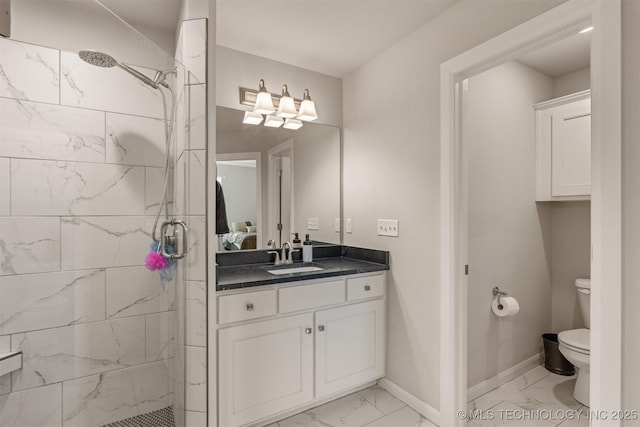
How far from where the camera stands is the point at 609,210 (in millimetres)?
1225

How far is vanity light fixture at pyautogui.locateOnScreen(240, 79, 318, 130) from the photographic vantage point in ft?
7.55

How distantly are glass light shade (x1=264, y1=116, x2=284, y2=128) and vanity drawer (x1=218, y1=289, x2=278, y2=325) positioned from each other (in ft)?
4.10

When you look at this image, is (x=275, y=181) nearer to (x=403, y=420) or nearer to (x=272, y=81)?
(x=272, y=81)

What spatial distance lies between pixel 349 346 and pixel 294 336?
1.39ft

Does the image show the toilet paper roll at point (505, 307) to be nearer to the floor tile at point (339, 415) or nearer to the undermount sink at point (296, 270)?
the floor tile at point (339, 415)

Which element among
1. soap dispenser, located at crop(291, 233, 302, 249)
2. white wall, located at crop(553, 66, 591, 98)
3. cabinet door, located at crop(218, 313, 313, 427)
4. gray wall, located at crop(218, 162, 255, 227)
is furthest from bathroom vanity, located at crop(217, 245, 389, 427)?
white wall, located at crop(553, 66, 591, 98)

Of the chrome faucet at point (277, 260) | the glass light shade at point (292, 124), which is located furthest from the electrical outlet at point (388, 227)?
the glass light shade at point (292, 124)

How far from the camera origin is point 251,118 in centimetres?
234

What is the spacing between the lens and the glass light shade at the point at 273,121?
2418mm

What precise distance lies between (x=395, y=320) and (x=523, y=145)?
1664 mm

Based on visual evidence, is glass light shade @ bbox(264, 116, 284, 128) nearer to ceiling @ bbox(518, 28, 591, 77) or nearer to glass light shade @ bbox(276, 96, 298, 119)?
glass light shade @ bbox(276, 96, 298, 119)

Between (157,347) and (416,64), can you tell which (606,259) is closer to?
(416,64)

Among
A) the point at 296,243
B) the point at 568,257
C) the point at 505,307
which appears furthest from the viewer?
the point at 568,257

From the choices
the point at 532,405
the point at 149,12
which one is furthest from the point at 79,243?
the point at 532,405
